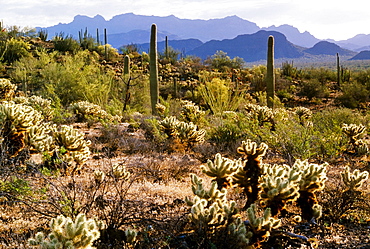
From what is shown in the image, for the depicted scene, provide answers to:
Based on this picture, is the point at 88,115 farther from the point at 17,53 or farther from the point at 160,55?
the point at 160,55

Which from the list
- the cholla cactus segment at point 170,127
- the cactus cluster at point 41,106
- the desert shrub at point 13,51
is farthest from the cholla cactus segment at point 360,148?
the desert shrub at point 13,51

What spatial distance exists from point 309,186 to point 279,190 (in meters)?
0.44

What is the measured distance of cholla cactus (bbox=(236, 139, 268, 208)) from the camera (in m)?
3.56

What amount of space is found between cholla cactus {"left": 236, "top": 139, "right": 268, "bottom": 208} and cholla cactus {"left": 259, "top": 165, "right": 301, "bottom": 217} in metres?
0.32

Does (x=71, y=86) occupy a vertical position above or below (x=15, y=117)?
above

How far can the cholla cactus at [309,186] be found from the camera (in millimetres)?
3301

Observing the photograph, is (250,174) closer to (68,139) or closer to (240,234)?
(240,234)

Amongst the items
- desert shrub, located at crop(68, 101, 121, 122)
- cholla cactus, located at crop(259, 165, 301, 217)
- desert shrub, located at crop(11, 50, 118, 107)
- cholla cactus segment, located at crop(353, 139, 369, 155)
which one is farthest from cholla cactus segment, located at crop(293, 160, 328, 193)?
desert shrub, located at crop(11, 50, 118, 107)

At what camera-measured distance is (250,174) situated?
359 centimetres

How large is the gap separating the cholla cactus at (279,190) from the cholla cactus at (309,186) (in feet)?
0.38

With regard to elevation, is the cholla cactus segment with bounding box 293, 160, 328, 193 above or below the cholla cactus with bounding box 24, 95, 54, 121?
below

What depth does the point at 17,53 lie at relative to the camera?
932 inches

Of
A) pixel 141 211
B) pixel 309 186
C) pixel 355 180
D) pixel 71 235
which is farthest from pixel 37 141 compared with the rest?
pixel 355 180

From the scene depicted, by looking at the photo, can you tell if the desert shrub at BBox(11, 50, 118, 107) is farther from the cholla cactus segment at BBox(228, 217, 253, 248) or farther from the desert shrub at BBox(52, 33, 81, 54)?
the desert shrub at BBox(52, 33, 81, 54)
